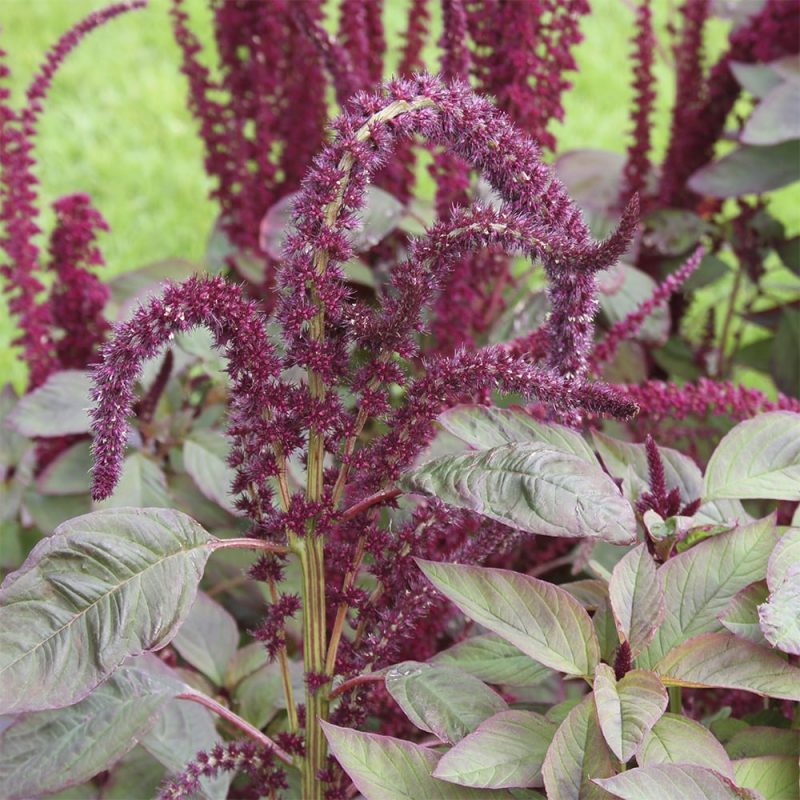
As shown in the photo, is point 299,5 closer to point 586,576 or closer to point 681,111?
point 681,111

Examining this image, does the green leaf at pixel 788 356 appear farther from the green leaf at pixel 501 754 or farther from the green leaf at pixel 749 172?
the green leaf at pixel 501 754

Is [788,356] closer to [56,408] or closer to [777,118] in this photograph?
[777,118]

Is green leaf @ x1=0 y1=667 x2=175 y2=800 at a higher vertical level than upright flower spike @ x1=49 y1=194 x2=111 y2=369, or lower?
lower

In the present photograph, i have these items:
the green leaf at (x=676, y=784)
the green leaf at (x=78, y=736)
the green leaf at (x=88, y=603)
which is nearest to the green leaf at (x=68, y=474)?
the green leaf at (x=78, y=736)

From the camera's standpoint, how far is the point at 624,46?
184 inches

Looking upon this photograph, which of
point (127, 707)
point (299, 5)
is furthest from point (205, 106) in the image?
point (127, 707)

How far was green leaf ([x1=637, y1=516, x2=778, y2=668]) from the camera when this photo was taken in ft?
2.84

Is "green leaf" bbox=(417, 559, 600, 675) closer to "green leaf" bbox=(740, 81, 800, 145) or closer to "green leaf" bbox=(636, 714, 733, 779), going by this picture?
"green leaf" bbox=(636, 714, 733, 779)

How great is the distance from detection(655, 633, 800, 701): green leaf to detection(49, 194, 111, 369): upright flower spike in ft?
2.73

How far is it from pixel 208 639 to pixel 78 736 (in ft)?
0.89

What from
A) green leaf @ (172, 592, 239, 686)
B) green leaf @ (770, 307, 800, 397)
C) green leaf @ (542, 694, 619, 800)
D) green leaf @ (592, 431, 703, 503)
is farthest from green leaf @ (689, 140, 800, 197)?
green leaf @ (542, 694, 619, 800)

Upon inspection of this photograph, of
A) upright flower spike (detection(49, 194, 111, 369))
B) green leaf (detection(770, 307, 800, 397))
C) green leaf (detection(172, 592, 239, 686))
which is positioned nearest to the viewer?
green leaf (detection(172, 592, 239, 686))

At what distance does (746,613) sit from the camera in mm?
838

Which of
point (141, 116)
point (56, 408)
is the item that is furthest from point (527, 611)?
point (141, 116)
